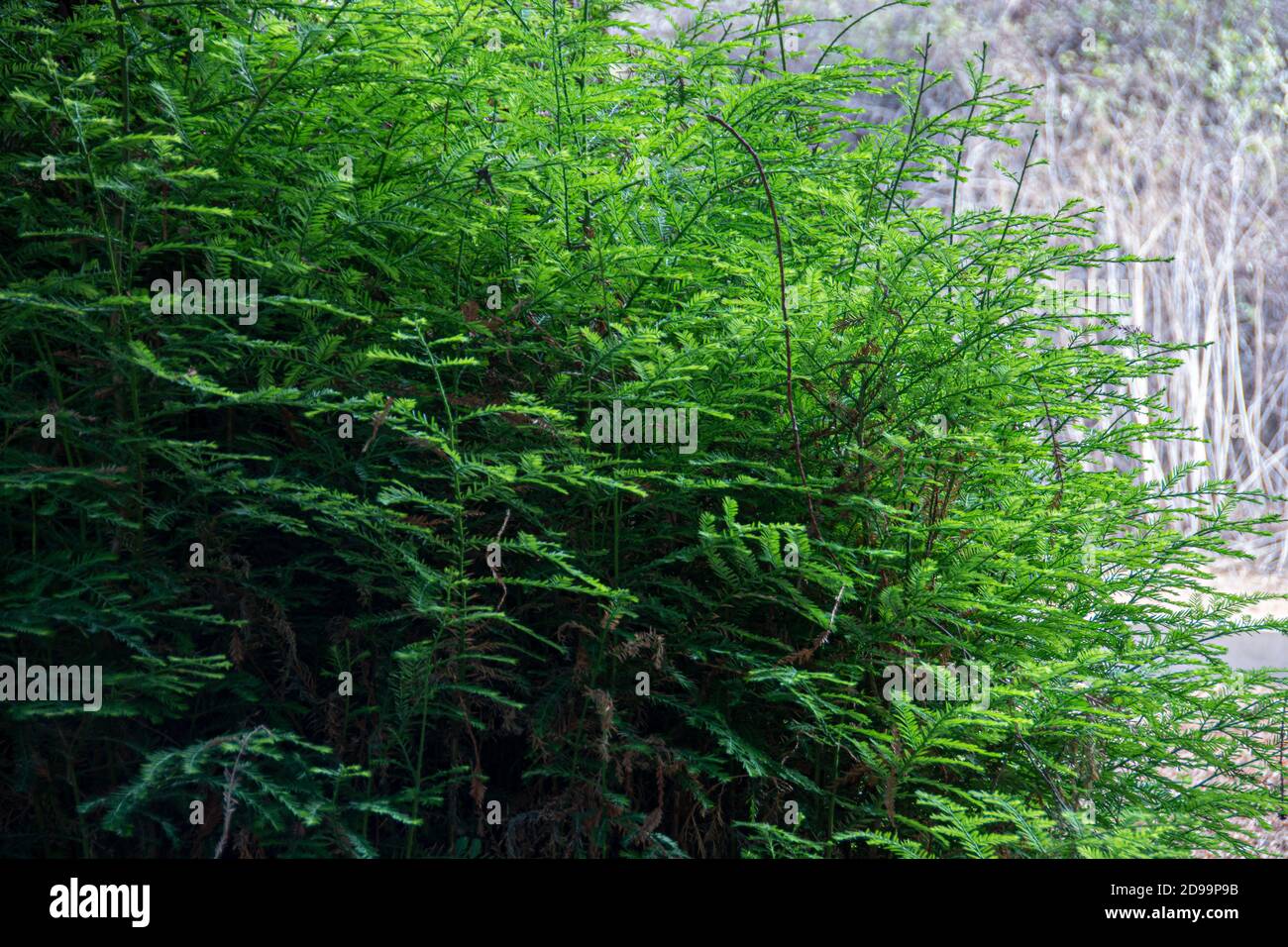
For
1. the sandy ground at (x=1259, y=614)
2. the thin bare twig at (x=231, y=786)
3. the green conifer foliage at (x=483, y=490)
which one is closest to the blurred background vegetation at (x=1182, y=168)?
the sandy ground at (x=1259, y=614)

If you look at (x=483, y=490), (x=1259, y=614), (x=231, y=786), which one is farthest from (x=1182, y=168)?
(x=231, y=786)

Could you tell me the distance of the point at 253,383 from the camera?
1.93 m

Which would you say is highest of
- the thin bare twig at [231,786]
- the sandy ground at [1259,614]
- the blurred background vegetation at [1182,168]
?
the blurred background vegetation at [1182,168]

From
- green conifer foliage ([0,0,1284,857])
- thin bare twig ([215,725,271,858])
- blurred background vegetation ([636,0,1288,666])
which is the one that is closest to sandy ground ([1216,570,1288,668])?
blurred background vegetation ([636,0,1288,666])

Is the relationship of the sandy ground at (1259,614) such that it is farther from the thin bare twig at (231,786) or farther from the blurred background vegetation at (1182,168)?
the thin bare twig at (231,786)

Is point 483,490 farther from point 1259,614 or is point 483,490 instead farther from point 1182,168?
point 1182,168

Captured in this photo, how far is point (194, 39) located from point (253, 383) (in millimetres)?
631

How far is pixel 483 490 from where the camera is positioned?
1.71m

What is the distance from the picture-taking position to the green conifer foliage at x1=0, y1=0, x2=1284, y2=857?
1.69 m

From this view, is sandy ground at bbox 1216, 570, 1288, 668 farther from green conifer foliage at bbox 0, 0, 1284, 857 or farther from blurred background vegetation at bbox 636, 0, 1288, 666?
green conifer foliage at bbox 0, 0, 1284, 857

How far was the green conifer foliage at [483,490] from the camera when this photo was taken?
1.69m
